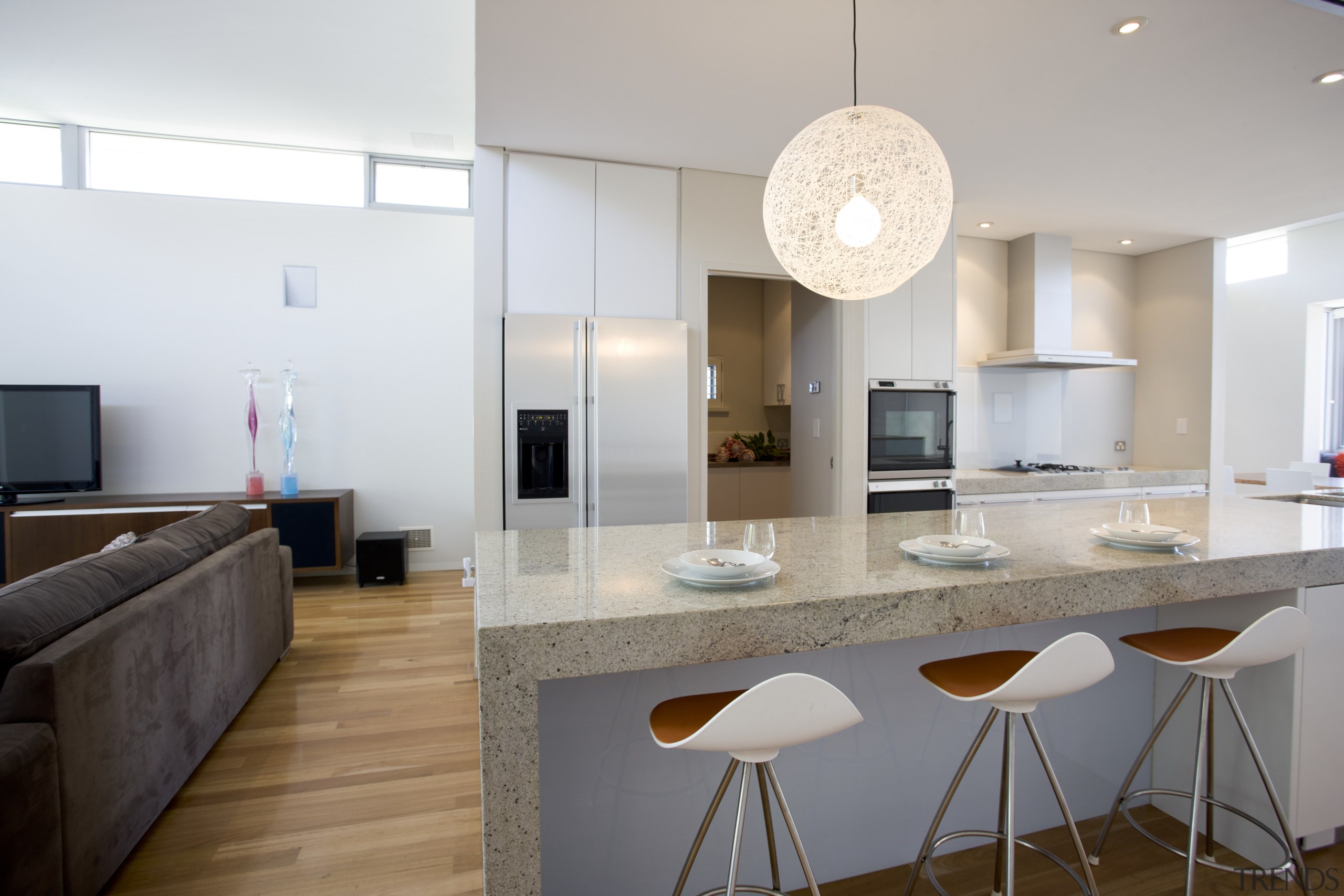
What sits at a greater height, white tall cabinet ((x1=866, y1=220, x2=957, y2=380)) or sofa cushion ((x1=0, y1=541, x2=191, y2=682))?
white tall cabinet ((x1=866, y1=220, x2=957, y2=380))

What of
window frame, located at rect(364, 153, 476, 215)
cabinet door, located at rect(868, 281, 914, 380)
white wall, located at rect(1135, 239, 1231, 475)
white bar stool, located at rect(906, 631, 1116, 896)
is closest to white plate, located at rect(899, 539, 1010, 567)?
white bar stool, located at rect(906, 631, 1116, 896)

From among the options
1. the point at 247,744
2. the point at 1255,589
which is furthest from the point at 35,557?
the point at 1255,589

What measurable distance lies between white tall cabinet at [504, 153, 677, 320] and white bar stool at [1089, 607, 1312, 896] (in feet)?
9.02

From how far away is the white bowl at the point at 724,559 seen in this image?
1.37 meters

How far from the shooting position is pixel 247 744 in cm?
252

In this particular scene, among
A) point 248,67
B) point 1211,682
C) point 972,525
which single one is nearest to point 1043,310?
point 1211,682

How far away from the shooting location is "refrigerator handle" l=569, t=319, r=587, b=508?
3.49m

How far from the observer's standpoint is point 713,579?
4.50 ft

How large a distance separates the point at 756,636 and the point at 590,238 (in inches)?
112

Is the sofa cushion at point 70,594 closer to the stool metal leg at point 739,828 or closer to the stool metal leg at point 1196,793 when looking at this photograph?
the stool metal leg at point 739,828

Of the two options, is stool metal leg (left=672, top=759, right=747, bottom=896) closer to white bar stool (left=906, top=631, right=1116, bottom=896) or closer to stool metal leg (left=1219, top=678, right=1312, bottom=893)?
white bar stool (left=906, top=631, right=1116, bottom=896)

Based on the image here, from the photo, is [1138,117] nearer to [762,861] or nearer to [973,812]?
[973,812]

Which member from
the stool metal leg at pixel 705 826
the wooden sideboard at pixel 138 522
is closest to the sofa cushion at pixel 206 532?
the wooden sideboard at pixel 138 522

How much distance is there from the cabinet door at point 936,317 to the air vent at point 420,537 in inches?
148
